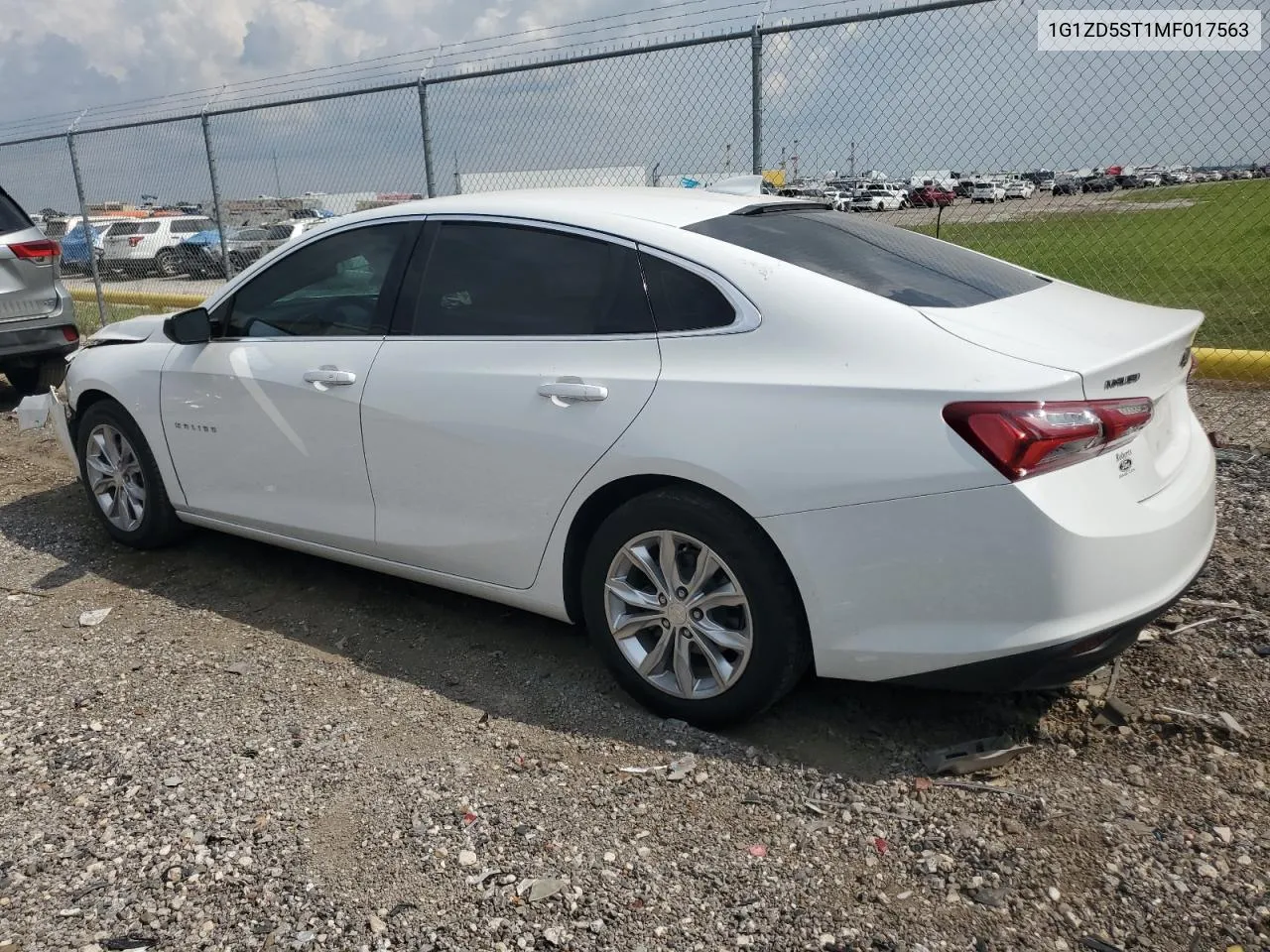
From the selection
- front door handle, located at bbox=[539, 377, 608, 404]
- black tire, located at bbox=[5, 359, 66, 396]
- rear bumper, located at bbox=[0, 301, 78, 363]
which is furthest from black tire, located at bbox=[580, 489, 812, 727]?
black tire, located at bbox=[5, 359, 66, 396]

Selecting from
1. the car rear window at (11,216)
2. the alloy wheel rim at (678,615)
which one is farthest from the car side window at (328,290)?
the car rear window at (11,216)

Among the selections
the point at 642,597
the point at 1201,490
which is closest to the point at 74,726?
the point at 642,597

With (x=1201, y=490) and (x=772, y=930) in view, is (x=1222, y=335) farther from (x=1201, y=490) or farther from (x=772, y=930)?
(x=772, y=930)

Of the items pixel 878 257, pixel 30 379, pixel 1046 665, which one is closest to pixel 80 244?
pixel 30 379

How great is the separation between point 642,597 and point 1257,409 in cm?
495

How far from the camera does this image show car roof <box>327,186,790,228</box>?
10.9ft

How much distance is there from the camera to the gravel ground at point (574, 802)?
2.37 metres

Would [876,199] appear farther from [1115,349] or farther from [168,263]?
[168,263]

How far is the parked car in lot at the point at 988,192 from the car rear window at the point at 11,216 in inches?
273

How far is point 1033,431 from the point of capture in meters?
2.47

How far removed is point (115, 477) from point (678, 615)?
10.6 feet

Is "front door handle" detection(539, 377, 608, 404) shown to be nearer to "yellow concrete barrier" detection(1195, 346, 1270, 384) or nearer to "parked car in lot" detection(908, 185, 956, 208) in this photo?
"parked car in lot" detection(908, 185, 956, 208)

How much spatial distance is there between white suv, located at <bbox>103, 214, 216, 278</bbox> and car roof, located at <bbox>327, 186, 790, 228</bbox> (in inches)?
361

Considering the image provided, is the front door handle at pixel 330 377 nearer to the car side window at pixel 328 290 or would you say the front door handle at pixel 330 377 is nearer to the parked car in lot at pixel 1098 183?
the car side window at pixel 328 290
